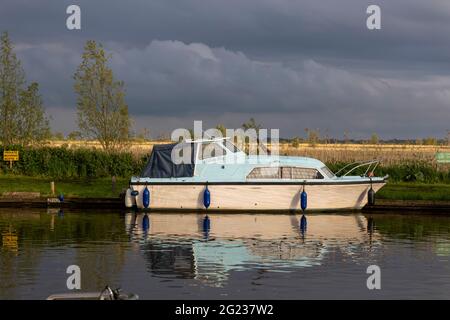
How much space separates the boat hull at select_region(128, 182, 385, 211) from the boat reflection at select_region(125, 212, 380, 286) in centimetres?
62

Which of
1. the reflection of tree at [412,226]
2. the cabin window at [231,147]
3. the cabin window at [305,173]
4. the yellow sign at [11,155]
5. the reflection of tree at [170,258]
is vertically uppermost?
the cabin window at [231,147]

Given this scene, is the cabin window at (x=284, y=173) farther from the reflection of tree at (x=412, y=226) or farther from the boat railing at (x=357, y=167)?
the reflection of tree at (x=412, y=226)

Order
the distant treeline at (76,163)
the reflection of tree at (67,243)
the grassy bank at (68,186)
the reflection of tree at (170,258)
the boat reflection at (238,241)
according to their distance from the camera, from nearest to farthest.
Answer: the reflection of tree at (67,243)
the reflection of tree at (170,258)
the boat reflection at (238,241)
the grassy bank at (68,186)
the distant treeline at (76,163)

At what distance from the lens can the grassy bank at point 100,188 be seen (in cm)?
3672

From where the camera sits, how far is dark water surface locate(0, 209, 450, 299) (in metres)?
18.5

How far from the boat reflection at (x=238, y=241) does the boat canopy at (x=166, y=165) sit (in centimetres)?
168

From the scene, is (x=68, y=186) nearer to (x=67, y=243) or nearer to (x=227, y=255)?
(x=67, y=243)

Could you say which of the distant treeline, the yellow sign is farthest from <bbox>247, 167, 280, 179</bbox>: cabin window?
the yellow sign

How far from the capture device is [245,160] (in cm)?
3475

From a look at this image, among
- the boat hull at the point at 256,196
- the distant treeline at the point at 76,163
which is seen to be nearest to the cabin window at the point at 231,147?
the boat hull at the point at 256,196

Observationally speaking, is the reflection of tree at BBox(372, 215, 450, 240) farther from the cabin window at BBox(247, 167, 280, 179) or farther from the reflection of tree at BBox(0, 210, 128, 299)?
the reflection of tree at BBox(0, 210, 128, 299)

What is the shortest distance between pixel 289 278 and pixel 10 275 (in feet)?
20.8

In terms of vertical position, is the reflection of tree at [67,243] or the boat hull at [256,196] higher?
the boat hull at [256,196]
